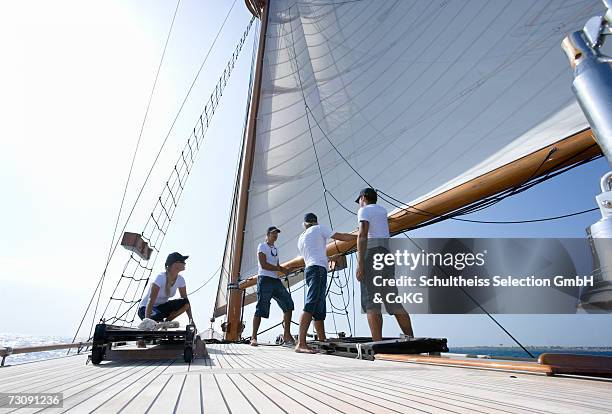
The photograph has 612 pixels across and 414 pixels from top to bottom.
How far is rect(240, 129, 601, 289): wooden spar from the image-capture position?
3828 millimetres

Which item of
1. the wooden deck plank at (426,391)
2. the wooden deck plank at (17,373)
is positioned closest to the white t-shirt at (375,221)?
the wooden deck plank at (426,391)

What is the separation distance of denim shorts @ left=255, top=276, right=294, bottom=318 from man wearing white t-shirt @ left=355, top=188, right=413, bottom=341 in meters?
2.05

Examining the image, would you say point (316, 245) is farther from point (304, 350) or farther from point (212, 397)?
point (212, 397)

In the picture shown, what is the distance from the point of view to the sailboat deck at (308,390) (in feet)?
4.01

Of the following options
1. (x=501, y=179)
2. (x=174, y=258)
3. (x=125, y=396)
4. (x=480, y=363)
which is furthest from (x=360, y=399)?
(x=501, y=179)

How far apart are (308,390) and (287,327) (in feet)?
12.9

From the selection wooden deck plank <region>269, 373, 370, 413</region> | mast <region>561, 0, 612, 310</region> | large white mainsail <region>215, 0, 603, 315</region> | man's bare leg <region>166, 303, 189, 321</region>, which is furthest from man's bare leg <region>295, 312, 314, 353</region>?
mast <region>561, 0, 612, 310</region>

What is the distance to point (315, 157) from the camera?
7.33 m

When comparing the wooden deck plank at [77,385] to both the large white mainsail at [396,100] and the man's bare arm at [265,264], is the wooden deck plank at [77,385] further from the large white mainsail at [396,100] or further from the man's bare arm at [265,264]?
the large white mainsail at [396,100]

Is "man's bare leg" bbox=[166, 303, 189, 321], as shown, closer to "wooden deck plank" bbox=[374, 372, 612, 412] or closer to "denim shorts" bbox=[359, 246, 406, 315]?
"denim shorts" bbox=[359, 246, 406, 315]

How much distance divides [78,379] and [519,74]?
5162 mm

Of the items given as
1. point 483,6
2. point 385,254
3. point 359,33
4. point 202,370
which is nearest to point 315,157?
point 359,33

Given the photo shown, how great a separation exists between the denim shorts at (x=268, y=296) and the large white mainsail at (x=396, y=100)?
164 centimetres

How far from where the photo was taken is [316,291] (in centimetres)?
401
